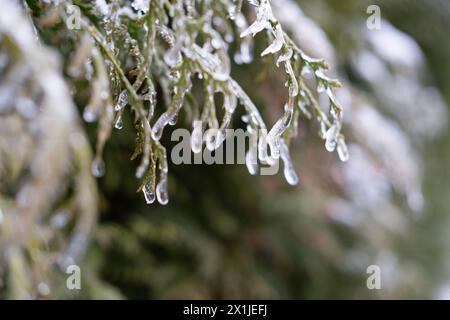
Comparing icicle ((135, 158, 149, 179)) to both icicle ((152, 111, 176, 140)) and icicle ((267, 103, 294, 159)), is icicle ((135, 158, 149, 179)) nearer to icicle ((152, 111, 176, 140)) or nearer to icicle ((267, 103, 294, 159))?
icicle ((152, 111, 176, 140))

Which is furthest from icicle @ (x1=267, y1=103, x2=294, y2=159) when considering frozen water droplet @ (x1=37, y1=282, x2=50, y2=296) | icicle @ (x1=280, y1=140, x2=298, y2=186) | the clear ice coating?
frozen water droplet @ (x1=37, y1=282, x2=50, y2=296)

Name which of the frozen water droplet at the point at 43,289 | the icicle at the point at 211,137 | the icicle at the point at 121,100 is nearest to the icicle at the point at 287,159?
the icicle at the point at 211,137

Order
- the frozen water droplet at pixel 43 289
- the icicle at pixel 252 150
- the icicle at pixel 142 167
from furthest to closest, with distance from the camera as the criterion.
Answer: the frozen water droplet at pixel 43 289
the icicle at pixel 252 150
the icicle at pixel 142 167

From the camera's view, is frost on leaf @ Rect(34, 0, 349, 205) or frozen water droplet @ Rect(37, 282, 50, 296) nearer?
frost on leaf @ Rect(34, 0, 349, 205)

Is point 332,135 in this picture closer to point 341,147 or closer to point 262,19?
point 341,147

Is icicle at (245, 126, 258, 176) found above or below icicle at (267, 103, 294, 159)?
below

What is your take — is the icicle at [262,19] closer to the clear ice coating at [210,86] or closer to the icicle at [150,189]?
the clear ice coating at [210,86]

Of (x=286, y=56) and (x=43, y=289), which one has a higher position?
(x=286, y=56)

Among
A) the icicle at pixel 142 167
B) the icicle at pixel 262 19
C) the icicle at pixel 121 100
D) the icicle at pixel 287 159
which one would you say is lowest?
the icicle at pixel 287 159

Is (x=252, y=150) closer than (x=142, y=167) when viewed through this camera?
No

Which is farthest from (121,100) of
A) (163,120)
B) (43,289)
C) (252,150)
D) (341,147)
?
(43,289)

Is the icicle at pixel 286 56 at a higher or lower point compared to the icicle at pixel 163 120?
higher
